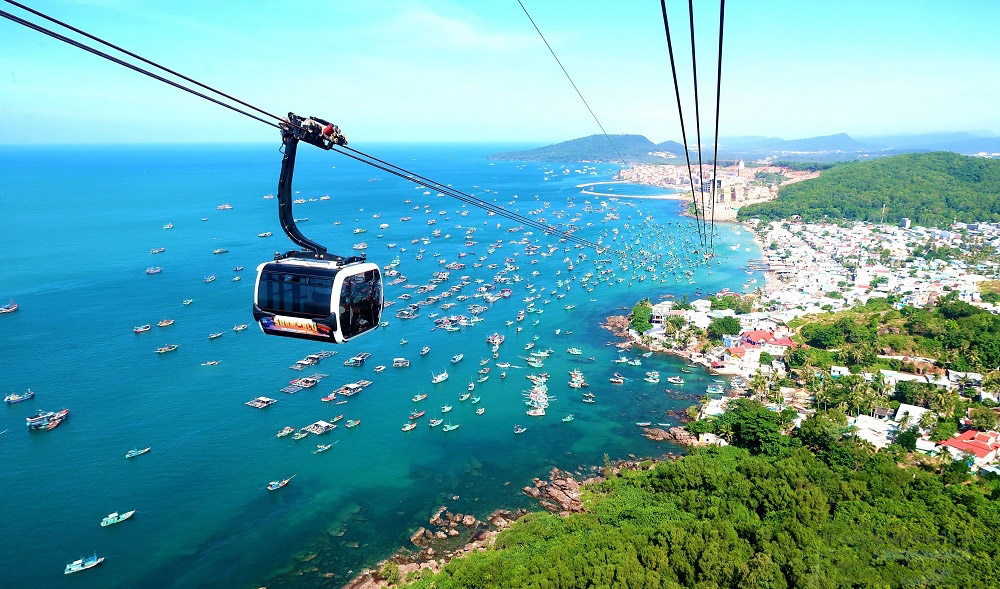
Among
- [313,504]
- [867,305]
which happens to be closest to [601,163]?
[867,305]

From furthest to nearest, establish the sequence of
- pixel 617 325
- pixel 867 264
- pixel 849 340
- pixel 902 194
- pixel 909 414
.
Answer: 1. pixel 902 194
2. pixel 867 264
3. pixel 617 325
4. pixel 849 340
5. pixel 909 414

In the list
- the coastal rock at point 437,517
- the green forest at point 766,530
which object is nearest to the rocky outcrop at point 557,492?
the green forest at point 766,530

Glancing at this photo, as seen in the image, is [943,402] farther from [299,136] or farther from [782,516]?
[299,136]

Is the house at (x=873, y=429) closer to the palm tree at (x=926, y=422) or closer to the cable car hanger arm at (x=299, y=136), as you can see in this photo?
the palm tree at (x=926, y=422)

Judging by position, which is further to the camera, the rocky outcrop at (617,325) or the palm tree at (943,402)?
the rocky outcrop at (617,325)

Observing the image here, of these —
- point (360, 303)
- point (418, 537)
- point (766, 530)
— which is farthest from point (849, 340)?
point (360, 303)

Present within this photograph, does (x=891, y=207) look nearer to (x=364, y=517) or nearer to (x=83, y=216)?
(x=364, y=517)
